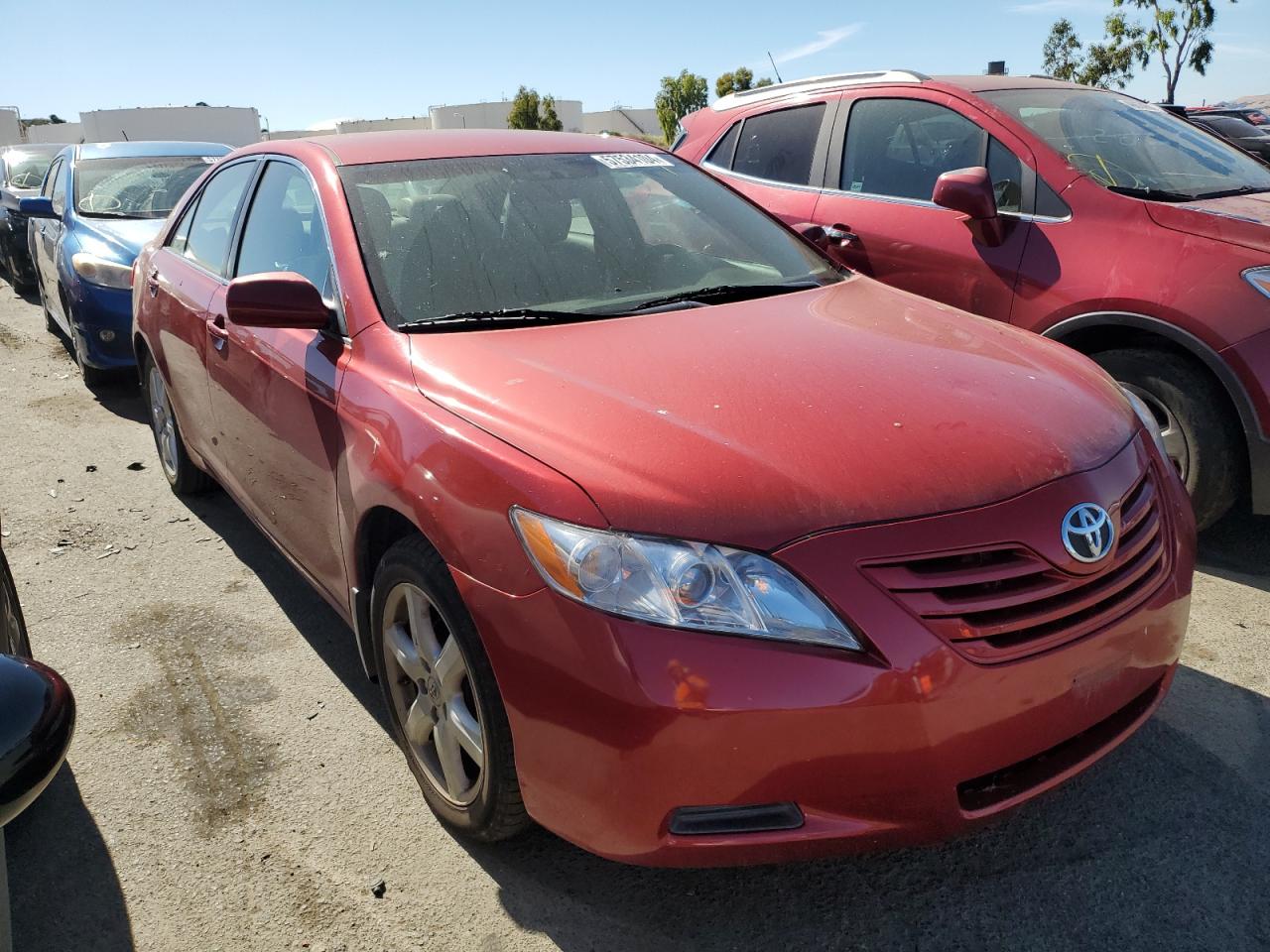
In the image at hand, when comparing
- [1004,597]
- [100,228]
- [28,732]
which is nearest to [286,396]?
[28,732]

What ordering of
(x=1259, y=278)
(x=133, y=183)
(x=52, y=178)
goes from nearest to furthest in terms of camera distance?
(x=1259, y=278)
(x=133, y=183)
(x=52, y=178)

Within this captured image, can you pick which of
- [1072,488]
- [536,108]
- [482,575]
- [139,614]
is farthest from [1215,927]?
[536,108]

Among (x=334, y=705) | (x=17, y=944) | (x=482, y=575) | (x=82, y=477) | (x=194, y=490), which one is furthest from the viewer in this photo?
(x=82, y=477)

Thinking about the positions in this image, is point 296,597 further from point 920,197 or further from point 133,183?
point 133,183

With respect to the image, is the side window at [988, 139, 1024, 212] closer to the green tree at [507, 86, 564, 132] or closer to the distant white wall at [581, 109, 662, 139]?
the green tree at [507, 86, 564, 132]

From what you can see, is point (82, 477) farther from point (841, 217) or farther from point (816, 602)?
point (816, 602)

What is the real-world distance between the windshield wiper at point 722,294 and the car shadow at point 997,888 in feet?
4.81

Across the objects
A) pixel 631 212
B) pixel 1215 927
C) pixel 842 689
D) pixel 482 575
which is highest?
pixel 631 212

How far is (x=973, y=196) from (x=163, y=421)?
381 cm

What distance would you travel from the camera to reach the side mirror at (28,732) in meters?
1.23

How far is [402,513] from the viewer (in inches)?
90.0

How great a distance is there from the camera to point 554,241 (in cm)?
302

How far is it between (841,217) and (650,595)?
3.59 metres

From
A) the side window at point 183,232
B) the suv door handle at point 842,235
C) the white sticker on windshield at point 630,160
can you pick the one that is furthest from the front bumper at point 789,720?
the side window at point 183,232
